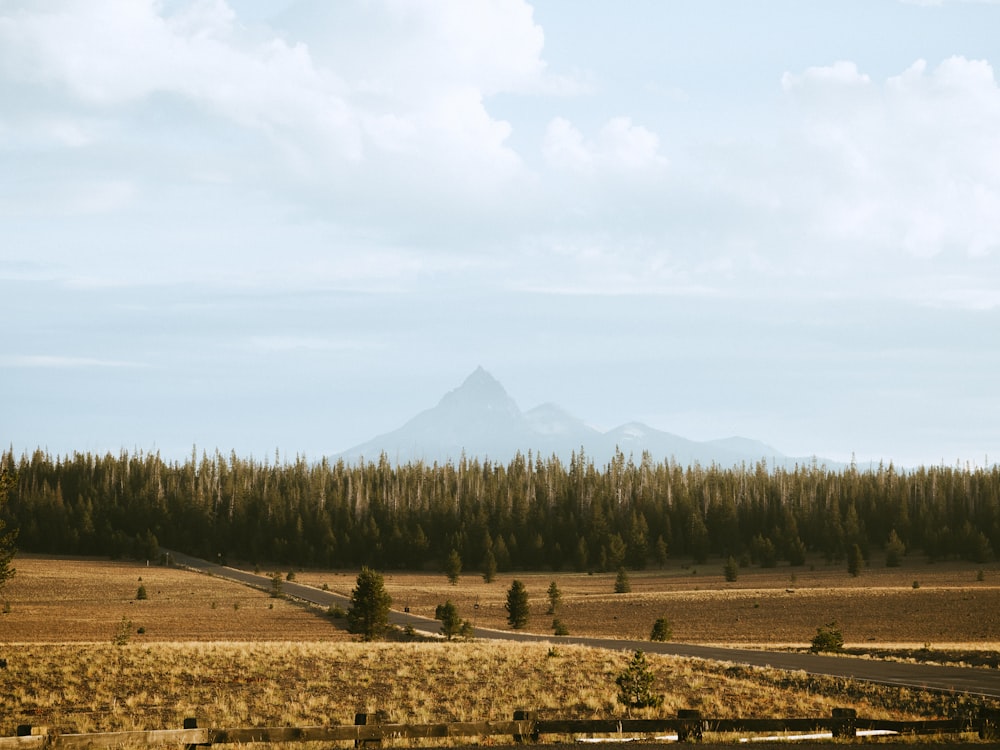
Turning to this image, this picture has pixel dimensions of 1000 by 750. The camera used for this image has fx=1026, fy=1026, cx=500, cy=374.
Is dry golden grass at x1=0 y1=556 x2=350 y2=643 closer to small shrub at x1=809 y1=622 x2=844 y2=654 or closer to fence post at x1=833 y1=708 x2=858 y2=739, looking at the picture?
small shrub at x1=809 y1=622 x2=844 y2=654

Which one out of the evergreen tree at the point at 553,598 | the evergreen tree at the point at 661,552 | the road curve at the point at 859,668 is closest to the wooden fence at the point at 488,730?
the road curve at the point at 859,668

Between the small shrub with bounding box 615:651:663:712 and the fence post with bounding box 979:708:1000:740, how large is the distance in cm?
768

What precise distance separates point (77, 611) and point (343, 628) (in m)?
26.1

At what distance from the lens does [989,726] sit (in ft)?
62.2

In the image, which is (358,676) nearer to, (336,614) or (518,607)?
(518,607)

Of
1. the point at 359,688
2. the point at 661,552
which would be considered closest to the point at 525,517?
the point at 661,552

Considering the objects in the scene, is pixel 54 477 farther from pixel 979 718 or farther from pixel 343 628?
pixel 979 718

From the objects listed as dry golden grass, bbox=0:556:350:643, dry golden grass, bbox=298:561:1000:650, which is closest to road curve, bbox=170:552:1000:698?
dry golden grass, bbox=298:561:1000:650

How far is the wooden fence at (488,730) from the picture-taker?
1643cm

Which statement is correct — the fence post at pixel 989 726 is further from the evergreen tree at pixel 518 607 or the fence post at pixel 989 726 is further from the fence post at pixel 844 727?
the evergreen tree at pixel 518 607

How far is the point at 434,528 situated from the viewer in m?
158

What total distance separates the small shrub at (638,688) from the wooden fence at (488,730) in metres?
5.54

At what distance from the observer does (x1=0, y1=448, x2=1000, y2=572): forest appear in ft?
463

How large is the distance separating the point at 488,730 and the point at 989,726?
9310mm
